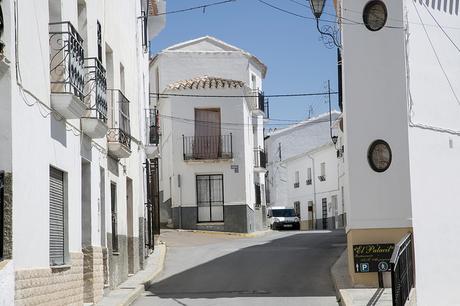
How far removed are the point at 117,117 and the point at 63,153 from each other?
492cm

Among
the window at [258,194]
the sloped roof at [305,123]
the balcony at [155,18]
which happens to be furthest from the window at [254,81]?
the sloped roof at [305,123]

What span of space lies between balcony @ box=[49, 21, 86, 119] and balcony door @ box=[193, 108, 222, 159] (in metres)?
23.9

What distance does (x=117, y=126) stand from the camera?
17547 millimetres

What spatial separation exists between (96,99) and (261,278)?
6981 millimetres

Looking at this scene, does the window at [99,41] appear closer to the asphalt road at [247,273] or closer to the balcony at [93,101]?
the balcony at [93,101]

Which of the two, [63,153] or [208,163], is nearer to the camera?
[63,153]

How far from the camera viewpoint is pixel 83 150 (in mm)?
14250

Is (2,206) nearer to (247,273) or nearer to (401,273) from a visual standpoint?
(401,273)

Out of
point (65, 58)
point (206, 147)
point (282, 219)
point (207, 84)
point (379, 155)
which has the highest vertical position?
point (207, 84)

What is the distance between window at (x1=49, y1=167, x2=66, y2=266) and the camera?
40.3 feet

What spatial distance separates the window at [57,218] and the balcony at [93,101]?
1.36 m

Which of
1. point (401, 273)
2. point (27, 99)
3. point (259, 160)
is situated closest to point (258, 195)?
point (259, 160)

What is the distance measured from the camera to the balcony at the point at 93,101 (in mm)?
13930

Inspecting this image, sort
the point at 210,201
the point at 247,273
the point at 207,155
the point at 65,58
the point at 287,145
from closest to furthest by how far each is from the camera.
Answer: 1. the point at 65,58
2. the point at 247,273
3. the point at 210,201
4. the point at 207,155
5. the point at 287,145
